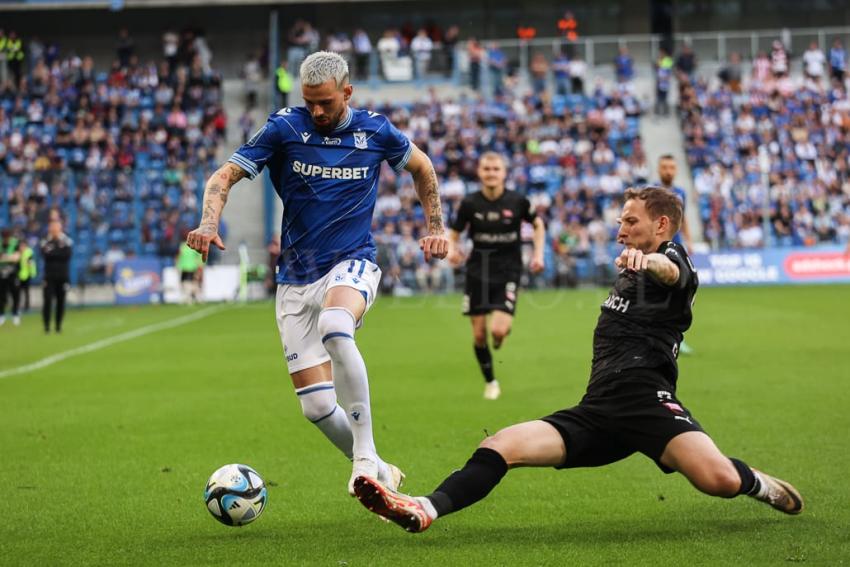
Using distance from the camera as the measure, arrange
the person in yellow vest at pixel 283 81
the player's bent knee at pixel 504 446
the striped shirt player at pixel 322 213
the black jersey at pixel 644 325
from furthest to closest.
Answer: the person in yellow vest at pixel 283 81 < the striped shirt player at pixel 322 213 < the black jersey at pixel 644 325 < the player's bent knee at pixel 504 446

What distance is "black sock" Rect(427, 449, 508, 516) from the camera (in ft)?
18.7

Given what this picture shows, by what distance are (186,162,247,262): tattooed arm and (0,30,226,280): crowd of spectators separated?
28705 millimetres

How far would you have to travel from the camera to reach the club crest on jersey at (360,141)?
707 cm

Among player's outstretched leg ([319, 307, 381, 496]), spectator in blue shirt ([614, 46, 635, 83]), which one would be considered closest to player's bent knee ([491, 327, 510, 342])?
player's outstretched leg ([319, 307, 381, 496])

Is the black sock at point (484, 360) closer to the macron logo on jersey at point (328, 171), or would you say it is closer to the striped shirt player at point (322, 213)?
the striped shirt player at point (322, 213)

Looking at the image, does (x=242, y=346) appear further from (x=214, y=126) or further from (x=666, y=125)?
(x=666, y=125)

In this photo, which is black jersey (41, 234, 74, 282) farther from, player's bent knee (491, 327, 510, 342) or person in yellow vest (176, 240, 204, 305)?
player's bent knee (491, 327, 510, 342)

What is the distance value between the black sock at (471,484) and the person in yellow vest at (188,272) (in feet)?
93.0

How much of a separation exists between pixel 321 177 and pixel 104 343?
15216 millimetres

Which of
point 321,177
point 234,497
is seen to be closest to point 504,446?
point 234,497

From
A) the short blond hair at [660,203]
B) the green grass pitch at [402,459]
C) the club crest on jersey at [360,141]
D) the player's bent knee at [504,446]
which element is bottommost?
the green grass pitch at [402,459]

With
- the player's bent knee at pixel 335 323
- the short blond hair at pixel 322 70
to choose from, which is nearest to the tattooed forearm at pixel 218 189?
the short blond hair at pixel 322 70

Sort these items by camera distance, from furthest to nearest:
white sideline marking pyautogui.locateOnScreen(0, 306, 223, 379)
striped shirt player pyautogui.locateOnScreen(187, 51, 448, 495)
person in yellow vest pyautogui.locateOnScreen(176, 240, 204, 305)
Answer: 1. person in yellow vest pyautogui.locateOnScreen(176, 240, 204, 305)
2. white sideline marking pyautogui.locateOnScreen(0, 306, 223, 379)
3. striped shirt player pyautogui.locateOnScreen(187, 51, 448, 495)

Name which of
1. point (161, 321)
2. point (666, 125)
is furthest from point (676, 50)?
point (161, 321)
